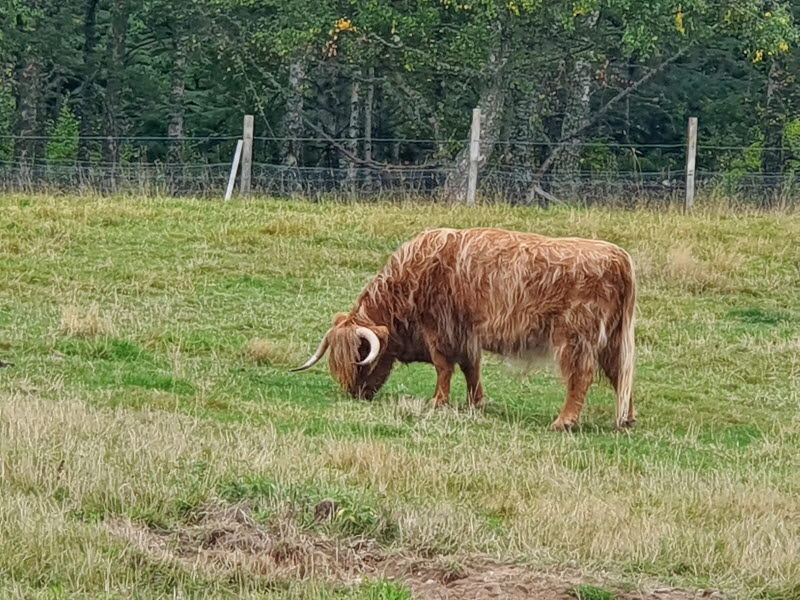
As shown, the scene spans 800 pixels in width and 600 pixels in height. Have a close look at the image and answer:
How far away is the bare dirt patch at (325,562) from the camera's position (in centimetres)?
513

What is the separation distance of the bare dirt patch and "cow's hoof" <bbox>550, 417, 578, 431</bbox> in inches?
160

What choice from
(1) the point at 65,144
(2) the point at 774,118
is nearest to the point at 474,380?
(1) the point at 65,144

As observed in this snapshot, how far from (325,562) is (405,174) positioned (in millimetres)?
22779

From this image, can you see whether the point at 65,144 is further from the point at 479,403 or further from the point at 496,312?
the point at 496,312

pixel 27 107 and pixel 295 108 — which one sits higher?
pixel 295 108

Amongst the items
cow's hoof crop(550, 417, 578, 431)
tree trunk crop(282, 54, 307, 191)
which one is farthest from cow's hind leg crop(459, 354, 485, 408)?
tree trunk crop(282, 54, 307, 191)

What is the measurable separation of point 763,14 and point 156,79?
1898 centimetres

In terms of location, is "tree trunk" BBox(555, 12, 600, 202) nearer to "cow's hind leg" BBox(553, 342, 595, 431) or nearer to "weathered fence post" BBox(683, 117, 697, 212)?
"weathered fence post" BBox(683, 117, 697, 212)

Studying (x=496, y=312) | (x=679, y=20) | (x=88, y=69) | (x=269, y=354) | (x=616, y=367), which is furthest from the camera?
(x=88, y=69)

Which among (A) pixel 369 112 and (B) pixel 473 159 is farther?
(A) pixel 369 112

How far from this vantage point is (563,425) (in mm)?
9570

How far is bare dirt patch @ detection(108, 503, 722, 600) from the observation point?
5.13m

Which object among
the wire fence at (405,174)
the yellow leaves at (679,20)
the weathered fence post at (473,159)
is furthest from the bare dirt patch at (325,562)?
the yellow leaves at (679,20)

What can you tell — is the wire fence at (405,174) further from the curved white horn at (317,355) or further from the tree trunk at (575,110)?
the curved white horn at (317,355)
